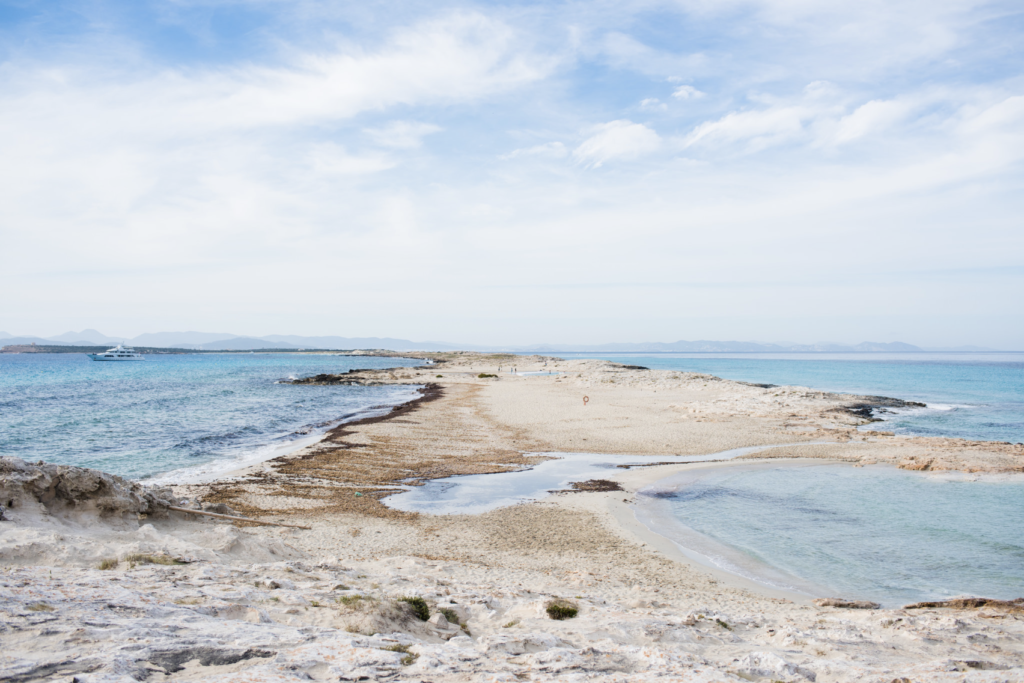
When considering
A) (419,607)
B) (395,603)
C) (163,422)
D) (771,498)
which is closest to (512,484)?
(771,498)

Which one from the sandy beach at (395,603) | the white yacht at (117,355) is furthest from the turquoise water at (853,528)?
the white yacht at (117,355)

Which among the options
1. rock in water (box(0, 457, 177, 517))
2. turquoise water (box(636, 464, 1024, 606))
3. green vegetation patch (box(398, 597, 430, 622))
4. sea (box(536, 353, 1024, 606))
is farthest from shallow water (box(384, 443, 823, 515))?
green vegetation patch (box(398, 597, 430, 622))

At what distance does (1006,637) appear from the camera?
6.87 m

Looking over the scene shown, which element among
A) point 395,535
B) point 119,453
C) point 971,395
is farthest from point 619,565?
point 971,395

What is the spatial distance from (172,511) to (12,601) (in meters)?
4.97

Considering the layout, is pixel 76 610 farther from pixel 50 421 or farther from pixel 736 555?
pixel 50 421

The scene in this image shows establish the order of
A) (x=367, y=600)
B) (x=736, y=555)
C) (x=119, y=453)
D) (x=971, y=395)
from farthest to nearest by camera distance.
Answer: (x=971, y=395)
(x=119, y=453)
(x=736, y=555)
(x=367, y=600)

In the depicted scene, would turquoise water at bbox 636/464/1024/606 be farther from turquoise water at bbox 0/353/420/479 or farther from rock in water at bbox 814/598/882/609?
turquoise water at bbox 0/353/420/479

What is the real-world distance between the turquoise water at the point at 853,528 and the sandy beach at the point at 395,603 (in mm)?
859

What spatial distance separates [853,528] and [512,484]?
8.36 metres

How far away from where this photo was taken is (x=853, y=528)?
12.2 m

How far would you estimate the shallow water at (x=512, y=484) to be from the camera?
13.6 metres

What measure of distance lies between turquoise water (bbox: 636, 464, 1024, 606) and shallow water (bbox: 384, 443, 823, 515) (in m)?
2.29

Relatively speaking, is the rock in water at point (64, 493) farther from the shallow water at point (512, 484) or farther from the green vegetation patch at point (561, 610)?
the green vegetation patch at point (561, 610)
